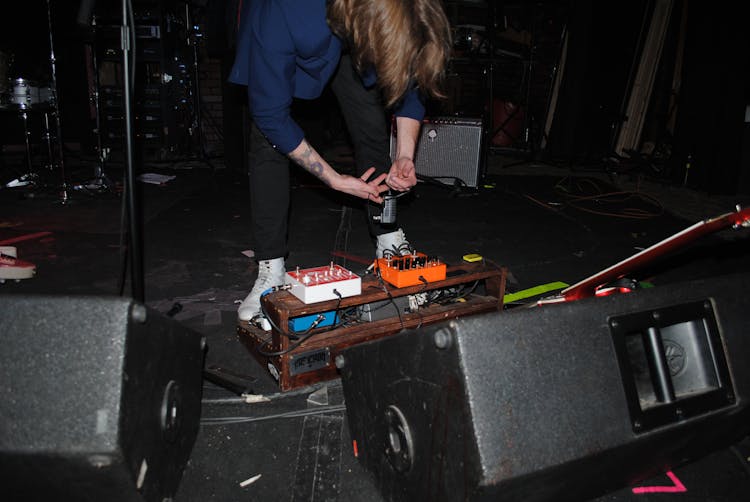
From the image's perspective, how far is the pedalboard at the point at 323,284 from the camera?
4.91ft

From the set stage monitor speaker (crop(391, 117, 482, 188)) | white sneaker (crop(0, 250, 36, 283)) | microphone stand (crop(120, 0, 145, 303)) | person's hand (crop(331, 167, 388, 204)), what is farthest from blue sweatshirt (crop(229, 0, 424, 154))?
stage monitor speaker (crop(391, 117, 482, 188))

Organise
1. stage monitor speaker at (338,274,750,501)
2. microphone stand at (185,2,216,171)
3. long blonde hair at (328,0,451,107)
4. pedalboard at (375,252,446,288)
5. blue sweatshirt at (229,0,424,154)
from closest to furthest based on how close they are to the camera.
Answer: stage monitor speaker at (338,274,750,501) → long blonde hair at (328,0,451,107) → blue sweatshirt at (229,0,424,154) → pedalboard at (375,252,446,288) → microphone stand at (185,2,216,171)

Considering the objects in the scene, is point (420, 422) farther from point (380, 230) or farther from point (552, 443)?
point (380, 230)

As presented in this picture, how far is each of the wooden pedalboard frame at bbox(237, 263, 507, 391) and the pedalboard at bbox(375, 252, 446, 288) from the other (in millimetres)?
21

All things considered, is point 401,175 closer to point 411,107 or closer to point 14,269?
point 411,107

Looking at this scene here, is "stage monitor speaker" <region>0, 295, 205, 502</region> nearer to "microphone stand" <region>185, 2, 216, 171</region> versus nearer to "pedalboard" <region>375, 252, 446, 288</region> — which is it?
"pedalboard" <region>375, 252, 446, 288</region>

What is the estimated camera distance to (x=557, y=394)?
80 cm

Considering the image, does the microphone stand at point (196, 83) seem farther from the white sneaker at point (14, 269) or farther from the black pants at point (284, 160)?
the black pants at point (284, 160)

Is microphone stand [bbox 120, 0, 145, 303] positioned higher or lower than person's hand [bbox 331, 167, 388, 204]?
higher

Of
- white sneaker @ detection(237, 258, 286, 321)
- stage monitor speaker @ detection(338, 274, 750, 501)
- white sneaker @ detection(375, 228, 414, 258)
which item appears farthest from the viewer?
white sneaker @ detection(375, 228, 414, 258)

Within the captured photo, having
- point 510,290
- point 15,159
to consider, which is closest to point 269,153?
point 510,290

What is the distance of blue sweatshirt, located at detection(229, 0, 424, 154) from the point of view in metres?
1.43

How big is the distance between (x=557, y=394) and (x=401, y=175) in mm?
1198

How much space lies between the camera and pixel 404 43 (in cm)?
136
